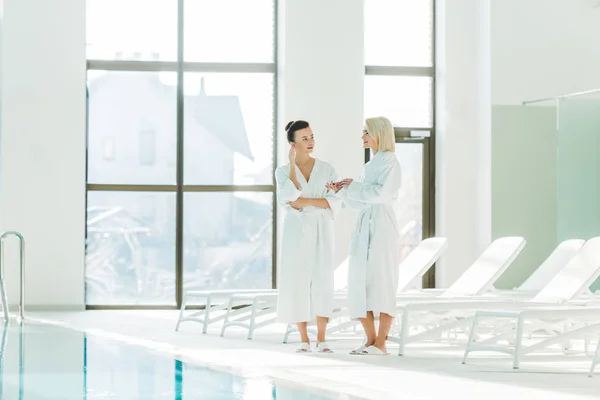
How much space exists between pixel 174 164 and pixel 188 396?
21.5ft

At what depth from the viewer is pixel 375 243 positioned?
5879mm

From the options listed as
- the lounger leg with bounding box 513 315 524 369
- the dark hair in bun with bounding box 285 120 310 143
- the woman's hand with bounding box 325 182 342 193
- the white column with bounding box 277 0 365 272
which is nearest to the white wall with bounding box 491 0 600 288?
the white column with bounding box 277 0 365 272

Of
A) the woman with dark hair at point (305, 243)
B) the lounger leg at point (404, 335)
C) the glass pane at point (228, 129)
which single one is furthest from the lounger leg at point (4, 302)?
the lounger leg at point (404, 335)

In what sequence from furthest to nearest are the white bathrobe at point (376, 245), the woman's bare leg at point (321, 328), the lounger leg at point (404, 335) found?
the woman's bare leg at point (321, 328) < the lounger leg at point (404, 335) < the white bathrobe at point (376, 245)

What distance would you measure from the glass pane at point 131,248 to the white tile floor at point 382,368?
2627 millimetres

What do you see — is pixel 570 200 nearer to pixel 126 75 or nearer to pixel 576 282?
pixel 576 282

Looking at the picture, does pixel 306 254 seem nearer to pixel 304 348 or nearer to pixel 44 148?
pixel 304 348

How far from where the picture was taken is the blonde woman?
585 centimetres

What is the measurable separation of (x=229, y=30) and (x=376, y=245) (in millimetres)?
5315

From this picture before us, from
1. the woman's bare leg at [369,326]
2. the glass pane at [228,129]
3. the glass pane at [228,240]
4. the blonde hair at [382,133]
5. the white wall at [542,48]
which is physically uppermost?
the white wall at [542,48]

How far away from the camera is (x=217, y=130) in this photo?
10602 millimetres

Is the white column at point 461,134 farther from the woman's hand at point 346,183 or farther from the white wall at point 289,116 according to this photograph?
the woman's hand at point 346,183

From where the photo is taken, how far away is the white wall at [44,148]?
10008 mm

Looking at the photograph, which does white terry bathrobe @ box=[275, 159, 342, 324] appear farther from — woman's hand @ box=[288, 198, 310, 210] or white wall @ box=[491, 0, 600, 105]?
white wall @ box=[491, 0, 600, 105]
